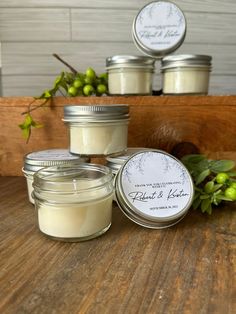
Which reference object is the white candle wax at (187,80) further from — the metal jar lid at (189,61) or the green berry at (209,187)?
the green berry at (209,187)

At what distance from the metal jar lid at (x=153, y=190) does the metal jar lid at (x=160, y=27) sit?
0.36 m

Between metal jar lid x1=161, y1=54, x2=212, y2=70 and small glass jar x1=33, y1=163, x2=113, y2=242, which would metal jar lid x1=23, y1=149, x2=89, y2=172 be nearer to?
small glass jar x1=33, y1=163, x2=113, y2=242

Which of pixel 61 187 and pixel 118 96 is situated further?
pixel 118 96

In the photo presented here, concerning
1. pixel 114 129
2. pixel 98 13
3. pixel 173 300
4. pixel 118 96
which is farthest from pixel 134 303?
pixel 98 13

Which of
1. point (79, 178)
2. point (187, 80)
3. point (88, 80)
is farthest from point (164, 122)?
point (79, 178)

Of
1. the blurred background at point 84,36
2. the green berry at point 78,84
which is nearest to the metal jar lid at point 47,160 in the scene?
the green berry at point 78,84

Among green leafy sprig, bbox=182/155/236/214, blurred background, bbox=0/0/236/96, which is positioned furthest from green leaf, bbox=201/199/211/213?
blurred background, bbox=0/0/236/96

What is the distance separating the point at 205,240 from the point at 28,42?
3.07 ft

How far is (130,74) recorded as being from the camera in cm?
71

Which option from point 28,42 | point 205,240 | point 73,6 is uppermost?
point 73,6

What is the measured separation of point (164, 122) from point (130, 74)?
15 centimetres

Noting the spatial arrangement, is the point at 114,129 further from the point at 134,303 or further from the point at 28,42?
the point at 28,42

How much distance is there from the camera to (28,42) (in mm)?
1083

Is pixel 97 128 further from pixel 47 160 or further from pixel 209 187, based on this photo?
pixel 209 187
